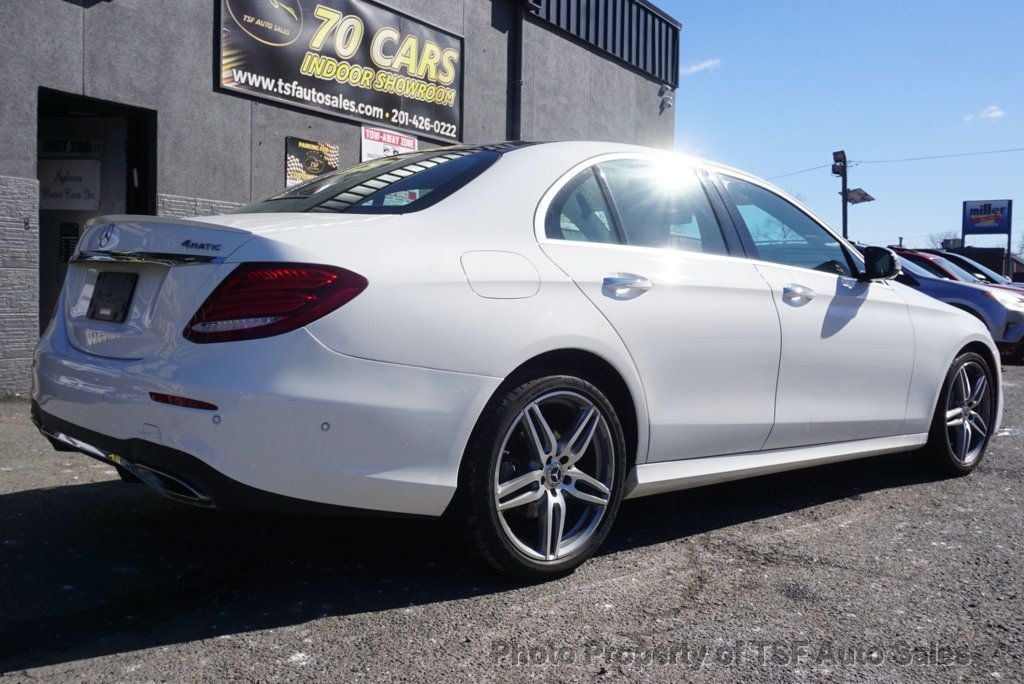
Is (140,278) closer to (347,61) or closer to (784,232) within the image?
(784,232)

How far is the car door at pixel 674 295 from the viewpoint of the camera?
11.1 feet

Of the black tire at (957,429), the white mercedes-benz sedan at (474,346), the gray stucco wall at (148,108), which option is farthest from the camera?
the gray stucco wall at (148,108)

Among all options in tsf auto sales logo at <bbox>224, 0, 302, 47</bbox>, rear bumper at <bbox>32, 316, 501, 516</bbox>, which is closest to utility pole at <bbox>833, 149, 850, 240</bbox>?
tsf auto sales logo at <bbox>224, 0, 302, 47</bbox>

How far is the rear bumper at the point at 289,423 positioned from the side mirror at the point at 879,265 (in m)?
2.47

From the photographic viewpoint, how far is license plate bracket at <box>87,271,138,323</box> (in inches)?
117

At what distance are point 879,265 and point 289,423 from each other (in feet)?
10.3

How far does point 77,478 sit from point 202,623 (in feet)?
7.45

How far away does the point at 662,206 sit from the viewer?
12.6ft

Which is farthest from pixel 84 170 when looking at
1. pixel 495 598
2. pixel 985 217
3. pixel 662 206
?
pixel 985 217

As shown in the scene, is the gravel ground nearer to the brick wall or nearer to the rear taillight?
the rear taillight

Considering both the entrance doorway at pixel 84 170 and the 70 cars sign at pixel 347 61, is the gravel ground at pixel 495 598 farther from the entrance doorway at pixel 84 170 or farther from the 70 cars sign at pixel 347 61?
the 70 cars sign at pixel 347 61

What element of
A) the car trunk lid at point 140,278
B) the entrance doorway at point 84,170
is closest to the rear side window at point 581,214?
the car trunk lid at point 140,278

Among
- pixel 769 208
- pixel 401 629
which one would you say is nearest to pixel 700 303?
pixel 769 208

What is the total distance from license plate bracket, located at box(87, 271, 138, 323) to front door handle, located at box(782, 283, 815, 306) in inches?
102
